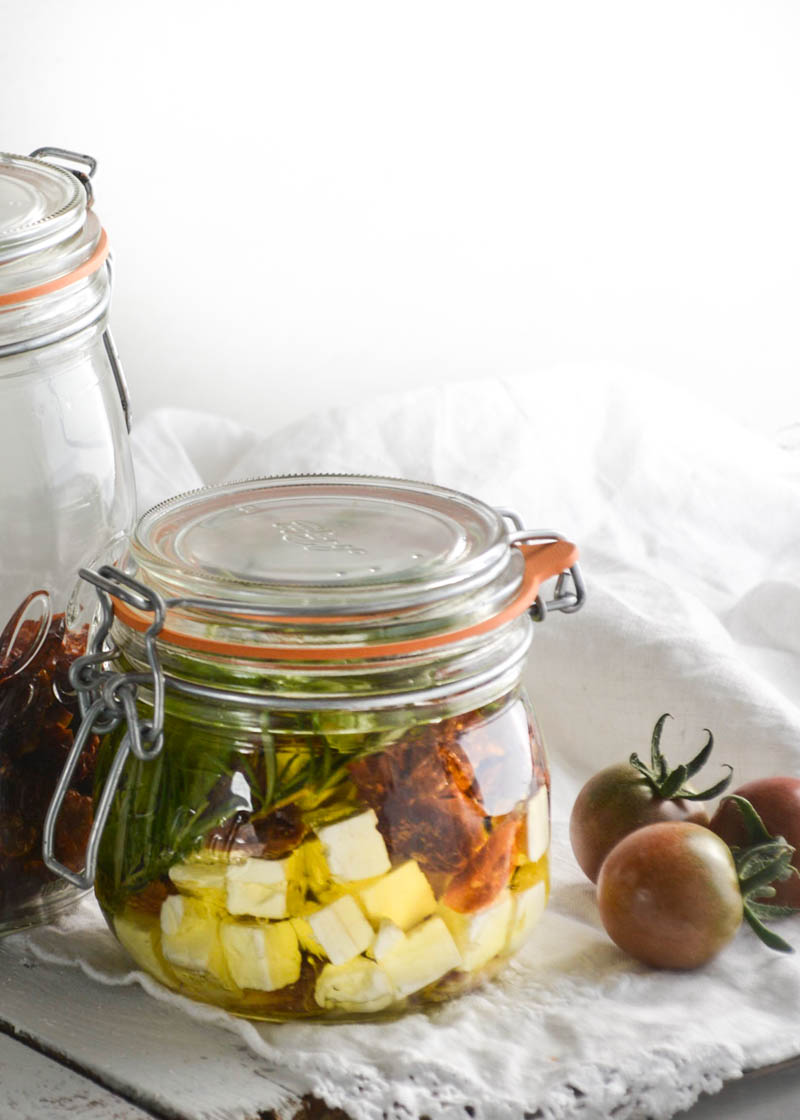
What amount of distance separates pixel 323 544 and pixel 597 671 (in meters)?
0.39

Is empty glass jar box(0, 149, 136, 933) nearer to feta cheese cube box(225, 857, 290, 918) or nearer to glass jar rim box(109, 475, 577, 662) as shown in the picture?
glass jar rim box(109, 475, 577, 662)

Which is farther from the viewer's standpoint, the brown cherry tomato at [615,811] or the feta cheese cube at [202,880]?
the brown cherry tomato at [615,811]

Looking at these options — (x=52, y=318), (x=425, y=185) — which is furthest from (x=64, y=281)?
(x=425, y=185)

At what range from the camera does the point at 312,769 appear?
26.8 inches

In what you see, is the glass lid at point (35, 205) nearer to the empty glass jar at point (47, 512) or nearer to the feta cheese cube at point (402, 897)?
the empty glass jar at point (47, 512)

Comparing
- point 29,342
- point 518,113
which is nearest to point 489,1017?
point 29,342

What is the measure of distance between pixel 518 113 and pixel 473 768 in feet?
3.60

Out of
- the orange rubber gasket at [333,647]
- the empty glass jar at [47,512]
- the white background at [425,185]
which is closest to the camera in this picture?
the orange rubber gasket at [333,647]

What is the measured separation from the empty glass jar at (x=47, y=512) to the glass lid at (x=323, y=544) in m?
0.06

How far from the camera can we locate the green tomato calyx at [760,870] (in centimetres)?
79

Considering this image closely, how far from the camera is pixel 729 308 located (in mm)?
1832

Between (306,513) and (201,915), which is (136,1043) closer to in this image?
(201,915)

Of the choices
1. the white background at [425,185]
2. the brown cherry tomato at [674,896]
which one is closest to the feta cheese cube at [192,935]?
the brown cherry tomato at [674,896]

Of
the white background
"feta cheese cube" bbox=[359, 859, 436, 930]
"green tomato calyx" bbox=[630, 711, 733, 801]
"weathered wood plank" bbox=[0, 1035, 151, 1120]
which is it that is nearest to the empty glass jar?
"weathered wood plank" bbox=[0, 1035, 151, 1120]
